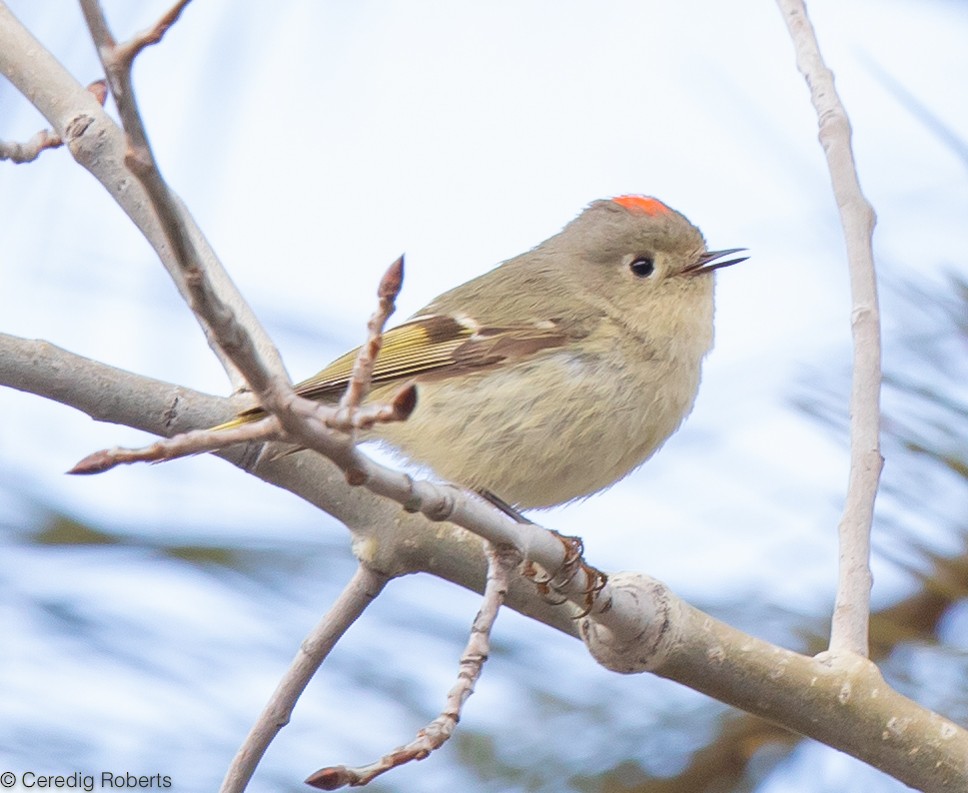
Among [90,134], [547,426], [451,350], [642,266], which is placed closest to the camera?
[90,134]

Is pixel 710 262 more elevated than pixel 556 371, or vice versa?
pixel 710 262

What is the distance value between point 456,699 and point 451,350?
2.92 feet

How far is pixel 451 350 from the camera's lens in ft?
5.99

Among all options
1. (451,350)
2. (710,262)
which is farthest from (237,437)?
(710,262)

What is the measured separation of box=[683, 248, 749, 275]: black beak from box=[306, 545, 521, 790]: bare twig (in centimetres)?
96

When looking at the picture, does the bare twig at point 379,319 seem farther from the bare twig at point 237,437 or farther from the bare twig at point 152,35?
the bare twig at point 152,35

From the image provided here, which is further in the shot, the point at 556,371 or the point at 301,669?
the point at 556,371

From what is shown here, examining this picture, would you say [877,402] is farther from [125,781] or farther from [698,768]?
[125,781]

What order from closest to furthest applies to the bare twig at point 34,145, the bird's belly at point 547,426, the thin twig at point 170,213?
1. the thin twig at point 170,213
2. the bare twig at point 34,145
3. the bird's belly at point 547,426

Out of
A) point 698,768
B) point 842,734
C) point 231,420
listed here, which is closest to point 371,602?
point 231,420

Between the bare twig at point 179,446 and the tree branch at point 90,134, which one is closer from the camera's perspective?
the bare twig at point 179,446

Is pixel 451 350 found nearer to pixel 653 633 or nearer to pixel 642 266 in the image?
pixel 642 266

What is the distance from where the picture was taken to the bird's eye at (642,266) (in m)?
2.02

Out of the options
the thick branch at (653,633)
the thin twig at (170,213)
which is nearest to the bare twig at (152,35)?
the thin twig at (170,213)
